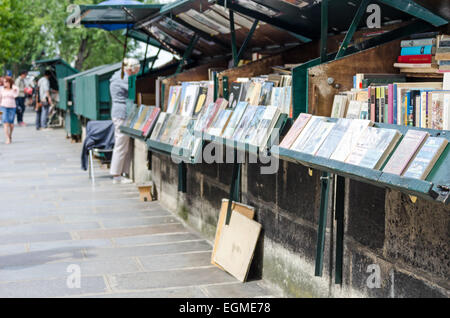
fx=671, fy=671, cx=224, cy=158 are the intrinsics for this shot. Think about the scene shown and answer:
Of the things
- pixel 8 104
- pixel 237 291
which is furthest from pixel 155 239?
pixel 8 104

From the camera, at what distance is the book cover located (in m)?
3.79

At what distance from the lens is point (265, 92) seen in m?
5.46

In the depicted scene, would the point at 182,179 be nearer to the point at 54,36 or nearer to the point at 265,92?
the point at 265,92

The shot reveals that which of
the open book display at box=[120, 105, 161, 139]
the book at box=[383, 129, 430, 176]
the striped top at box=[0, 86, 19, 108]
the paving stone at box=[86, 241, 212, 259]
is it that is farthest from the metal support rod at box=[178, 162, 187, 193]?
the striped top at box=[0, 86, 19, 108]

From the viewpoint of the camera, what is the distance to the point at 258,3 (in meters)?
5.48

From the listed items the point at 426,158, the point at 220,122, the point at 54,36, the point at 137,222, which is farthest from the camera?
the point at 54,36

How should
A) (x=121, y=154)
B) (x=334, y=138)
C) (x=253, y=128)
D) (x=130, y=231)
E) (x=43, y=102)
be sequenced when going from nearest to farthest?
(x=334, y=138) → (x=253, y=128) → (x=130, y=231) → (x=121, y=154) → (x=43, y=102)

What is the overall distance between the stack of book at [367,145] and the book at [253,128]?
0.66 metres

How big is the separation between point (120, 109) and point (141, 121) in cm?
194

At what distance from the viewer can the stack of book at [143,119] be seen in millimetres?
8477

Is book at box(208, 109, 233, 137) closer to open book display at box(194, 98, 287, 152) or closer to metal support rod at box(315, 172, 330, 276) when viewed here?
open book display at box(194, 98, 287, 152)

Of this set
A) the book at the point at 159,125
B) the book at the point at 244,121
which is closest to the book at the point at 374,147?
the book at the point at 244,121
